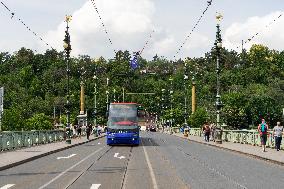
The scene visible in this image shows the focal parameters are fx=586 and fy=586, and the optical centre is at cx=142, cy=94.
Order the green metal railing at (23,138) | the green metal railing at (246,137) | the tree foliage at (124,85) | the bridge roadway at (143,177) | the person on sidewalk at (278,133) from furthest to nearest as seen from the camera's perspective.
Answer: the tree foliage at (124,85), the green metal railing at (246,137), the person on sidewalk at (278,133), the green metal railing at (23,138), the bridge roadway at (143,177)

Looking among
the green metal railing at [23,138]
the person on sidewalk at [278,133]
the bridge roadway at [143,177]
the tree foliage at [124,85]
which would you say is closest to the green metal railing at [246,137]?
the person on sidewalk at [278,133]

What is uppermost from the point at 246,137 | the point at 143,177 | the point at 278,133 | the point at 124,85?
the point at 124,85

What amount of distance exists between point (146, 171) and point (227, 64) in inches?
6758

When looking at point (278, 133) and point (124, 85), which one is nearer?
point (278, 133)

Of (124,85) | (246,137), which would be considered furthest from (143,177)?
(124,85)

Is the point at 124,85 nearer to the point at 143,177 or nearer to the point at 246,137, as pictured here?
the point at 246,137

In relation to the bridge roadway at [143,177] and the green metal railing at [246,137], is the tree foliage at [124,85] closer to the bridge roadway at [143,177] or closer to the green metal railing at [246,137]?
the green metal railing at [246,137]

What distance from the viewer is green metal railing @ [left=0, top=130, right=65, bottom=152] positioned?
30562mm

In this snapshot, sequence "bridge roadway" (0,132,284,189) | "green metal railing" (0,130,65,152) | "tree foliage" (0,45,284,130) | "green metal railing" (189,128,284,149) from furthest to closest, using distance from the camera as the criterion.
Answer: "tree foliage" (0,45,284,130) → "green metal railing" (189,128,284,149) → "green metal railing" (0,130,65,152) → "bridge roadway" (0,132,284,189)

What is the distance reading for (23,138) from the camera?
3569 cm

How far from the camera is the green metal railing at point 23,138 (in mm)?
30562

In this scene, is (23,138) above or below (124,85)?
below

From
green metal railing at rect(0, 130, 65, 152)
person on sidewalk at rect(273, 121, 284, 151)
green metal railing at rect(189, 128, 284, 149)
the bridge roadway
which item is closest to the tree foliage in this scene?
green metal railing at rect(189, 128, 284, 149)

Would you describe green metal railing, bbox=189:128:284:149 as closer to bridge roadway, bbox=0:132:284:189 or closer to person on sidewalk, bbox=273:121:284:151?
person on sidewalk, bbox=273:121:284:151
